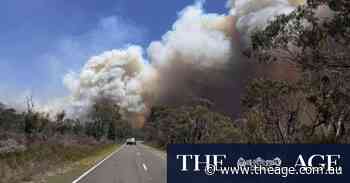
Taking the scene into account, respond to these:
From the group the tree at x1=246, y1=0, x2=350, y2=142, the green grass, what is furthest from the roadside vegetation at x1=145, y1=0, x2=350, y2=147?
the green grass

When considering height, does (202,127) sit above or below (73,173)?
above

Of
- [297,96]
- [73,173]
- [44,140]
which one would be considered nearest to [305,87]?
[297,96]

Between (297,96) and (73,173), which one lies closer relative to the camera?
(73,173)

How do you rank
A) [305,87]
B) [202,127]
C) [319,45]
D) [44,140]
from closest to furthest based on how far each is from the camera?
[319,45] < [305,87] < [44,140] < [202,127]

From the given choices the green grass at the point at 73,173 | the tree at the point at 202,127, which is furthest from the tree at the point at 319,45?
the tree at the point at 202,127

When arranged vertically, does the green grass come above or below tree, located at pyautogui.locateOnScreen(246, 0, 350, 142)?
below

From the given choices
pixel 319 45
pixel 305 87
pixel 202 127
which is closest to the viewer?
pixel 319 45

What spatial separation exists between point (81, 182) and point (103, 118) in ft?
300

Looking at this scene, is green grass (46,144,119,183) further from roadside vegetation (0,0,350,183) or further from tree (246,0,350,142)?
tree (246,0,350,142)

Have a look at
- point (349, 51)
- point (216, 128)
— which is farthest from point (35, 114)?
point (349, 51)

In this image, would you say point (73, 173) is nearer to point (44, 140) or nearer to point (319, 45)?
point (319, 45)

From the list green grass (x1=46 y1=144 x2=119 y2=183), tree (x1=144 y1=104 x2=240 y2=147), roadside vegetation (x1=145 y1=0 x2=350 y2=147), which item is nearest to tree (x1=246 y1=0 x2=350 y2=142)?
roadside vegetation (x1=145 y1=0 x2=350 y2=147)

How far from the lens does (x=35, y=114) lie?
6081 cm

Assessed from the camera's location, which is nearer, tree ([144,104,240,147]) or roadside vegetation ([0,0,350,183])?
roadside vegetation ([0,0,350,183])
